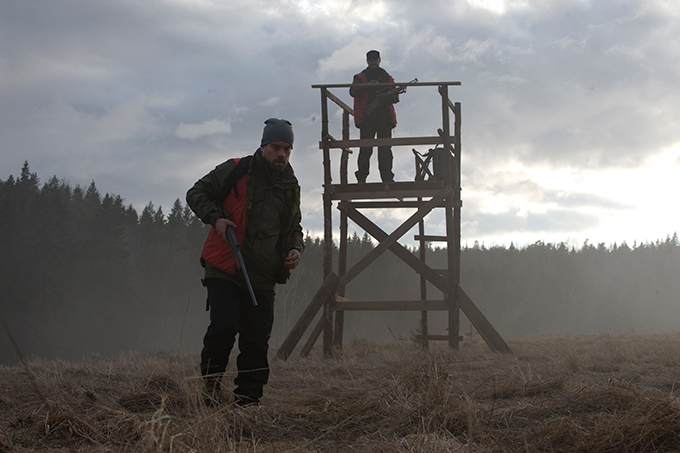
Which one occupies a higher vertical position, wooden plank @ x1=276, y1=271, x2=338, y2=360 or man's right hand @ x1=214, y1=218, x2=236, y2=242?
→ man's right hand @ x1=214, y1=218, x2=236, y2=242

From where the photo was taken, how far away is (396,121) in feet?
26.9

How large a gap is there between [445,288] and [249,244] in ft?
14.9

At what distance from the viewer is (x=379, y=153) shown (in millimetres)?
8227

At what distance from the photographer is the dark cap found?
12.9 feet

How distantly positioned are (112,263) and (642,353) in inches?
2120

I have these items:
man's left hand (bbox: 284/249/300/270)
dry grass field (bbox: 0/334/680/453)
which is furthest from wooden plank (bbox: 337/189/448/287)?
man's left hand (bbox: 284/249/300/270)

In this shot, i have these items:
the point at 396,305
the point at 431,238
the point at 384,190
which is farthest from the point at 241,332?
the point at 431,238

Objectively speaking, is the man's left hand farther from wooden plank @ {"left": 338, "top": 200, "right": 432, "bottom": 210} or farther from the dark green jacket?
wooden plank @ {"left": 338, "top": 200, "right": 432, "bottom": 210}

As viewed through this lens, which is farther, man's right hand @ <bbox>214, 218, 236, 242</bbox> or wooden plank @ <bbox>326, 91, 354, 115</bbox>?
wooden plank @ <bbox>326, 91, 354, 115</bbox>

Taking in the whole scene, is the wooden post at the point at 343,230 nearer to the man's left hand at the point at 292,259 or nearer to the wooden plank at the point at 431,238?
the wooden plank at the point at 431,238

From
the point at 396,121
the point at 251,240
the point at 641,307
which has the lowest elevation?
the point at 641,307

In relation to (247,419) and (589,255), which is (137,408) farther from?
(589,255)

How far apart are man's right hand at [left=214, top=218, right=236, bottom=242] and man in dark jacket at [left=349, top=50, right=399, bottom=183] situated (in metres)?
4.65

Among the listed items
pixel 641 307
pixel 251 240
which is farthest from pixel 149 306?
pixel 641 307
